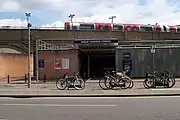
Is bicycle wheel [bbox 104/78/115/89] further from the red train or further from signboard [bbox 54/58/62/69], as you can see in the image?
the red train

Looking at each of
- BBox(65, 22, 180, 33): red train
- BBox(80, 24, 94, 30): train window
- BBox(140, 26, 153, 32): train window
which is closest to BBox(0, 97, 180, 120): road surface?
BBox(65, 22, 180, 33): red train

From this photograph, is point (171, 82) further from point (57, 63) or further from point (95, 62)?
point (95, 62)

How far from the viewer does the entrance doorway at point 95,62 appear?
4569 cm

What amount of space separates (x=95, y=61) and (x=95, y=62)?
0.41 ft

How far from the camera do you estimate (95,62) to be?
171 feet

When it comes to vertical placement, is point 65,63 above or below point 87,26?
below

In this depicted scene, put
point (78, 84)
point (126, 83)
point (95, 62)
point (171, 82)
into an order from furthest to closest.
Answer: point (95, 62), point (171, 82), point (78, 84), point (126, 83)

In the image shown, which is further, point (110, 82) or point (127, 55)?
point (127, 55)

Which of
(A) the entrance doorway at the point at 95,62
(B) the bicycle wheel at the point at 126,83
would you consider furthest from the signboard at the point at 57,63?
(B) the bicycle wheel at the point at 126,83

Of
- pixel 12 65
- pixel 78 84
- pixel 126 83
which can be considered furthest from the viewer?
pixel 12 65

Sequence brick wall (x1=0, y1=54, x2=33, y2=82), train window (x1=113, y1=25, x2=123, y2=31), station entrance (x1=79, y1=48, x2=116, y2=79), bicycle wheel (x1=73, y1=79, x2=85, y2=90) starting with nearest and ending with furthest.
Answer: bicycle wheel (x1=73, y1=79, x2=85, y2=90) → station entrance (x1=79, y1=48, x2=116, y2=79) → brick wall (x1=0, y1=54, x2=33, y2=82) → train window (x1=113, y1=25, x2=123, y2=31)

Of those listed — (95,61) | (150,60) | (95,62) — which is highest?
(95,61)

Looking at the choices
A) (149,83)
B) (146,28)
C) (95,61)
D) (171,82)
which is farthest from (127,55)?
(146,28)

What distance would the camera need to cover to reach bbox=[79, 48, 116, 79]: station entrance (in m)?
44.5
